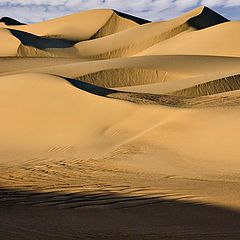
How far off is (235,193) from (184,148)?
358 cm

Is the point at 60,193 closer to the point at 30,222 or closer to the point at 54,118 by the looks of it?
the point at 30,222

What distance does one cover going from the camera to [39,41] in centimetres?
4950

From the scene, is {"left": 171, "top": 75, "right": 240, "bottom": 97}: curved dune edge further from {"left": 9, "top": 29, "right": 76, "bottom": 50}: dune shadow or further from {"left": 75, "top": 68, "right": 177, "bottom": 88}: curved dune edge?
{"left": 9, "top": 29, "right": 76, "bottom": 50}: dune shadow

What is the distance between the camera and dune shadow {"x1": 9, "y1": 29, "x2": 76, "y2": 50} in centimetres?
4733

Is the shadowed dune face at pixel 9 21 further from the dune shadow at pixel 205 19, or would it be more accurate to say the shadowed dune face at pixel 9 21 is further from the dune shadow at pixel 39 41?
the dune shadow at pixel 205 19

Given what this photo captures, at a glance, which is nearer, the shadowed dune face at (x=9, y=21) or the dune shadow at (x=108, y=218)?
the dune shadow at (x=108, y=218)

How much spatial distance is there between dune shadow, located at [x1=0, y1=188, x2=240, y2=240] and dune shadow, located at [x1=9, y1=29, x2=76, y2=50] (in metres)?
41.0

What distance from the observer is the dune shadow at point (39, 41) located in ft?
155

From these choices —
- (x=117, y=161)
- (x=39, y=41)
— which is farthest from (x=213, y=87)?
(x=39, y=41)

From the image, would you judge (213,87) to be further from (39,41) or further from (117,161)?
(39,41)

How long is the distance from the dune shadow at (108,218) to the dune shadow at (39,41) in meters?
41.0

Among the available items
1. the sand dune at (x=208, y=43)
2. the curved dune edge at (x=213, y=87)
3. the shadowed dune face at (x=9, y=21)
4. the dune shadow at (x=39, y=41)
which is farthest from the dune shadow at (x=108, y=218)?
the shadowed dune face at (x=9, y=21)

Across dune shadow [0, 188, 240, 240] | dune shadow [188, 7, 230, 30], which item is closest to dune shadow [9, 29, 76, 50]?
dune shadow [188, 7, 230, 30]

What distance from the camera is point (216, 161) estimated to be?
9258mm
